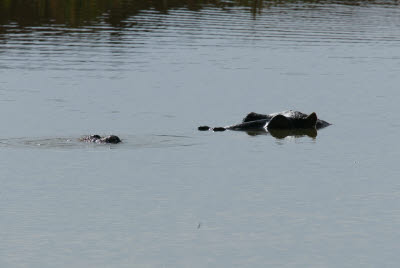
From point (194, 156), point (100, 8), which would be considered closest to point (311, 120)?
point (194, 156)

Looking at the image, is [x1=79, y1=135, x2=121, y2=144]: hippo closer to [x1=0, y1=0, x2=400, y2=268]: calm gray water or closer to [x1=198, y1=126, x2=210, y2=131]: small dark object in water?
[x1=0, y1=0, x2=400, y2=268]: calm gray water

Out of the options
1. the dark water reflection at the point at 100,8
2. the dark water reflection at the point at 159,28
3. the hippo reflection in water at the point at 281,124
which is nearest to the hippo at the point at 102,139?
the hippo reflection in water at the point at 281,124

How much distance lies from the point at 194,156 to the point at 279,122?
5.22m

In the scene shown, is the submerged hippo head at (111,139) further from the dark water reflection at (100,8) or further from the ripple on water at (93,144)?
the dark water reflection at (100,8)

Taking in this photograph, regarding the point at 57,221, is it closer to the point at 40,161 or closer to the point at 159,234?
the point at 159,234

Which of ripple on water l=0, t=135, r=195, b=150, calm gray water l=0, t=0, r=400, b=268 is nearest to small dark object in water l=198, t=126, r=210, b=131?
calm gray water l=0, t=0, r=400, b=268

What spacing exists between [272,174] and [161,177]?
2245 millimetres

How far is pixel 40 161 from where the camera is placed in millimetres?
24250

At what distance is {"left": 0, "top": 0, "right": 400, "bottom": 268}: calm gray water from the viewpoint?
17.5 metres

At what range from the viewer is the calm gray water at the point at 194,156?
1753 cm

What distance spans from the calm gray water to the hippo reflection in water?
676 mm

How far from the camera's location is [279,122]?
98.6 feet

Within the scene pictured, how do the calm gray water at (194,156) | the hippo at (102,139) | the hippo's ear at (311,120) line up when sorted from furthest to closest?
the hippo's ear at (311,120) < the hippo at (102,139) < the calm gray water at (194,156)

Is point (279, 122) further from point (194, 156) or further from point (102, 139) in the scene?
point (102, 139)
